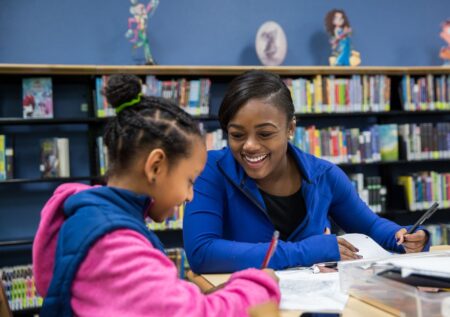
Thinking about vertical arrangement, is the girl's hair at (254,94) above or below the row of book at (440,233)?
above

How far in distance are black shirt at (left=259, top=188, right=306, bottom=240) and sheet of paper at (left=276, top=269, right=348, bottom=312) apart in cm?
33

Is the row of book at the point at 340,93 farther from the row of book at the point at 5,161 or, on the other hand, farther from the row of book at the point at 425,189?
the row of book at the point at 5,161

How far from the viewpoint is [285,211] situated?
156 centimetres

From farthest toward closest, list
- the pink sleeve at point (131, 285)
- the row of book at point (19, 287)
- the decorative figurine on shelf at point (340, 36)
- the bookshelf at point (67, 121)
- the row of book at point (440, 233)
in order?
the row of book at point (440, 233), the decorative figurine on shelf at point (340, 36), the bookshelf at point (67, 121), the row of book at point (19, 287), the pink sleeve at point (131, 285)

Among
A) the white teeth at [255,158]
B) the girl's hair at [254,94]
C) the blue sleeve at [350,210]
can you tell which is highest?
the girl's hair at [254,94]

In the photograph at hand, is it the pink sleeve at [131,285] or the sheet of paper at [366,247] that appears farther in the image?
the sheet of paper at [366,247]

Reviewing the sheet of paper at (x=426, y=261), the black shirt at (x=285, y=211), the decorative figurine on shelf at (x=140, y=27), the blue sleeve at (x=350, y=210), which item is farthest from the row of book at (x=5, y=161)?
the sheet of paper at (x=426, y=261)

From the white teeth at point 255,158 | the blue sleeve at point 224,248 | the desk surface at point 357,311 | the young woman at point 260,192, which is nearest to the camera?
the desk surface at point 357,311

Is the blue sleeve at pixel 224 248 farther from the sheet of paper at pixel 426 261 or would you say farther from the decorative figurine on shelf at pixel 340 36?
the decorative figurine on shelf at pixel 340 36

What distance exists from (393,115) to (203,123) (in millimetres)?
1529

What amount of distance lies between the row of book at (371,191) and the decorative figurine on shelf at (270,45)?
1.07 m

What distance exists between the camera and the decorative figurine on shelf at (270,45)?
11.5ft

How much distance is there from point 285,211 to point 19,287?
2152 millimetres

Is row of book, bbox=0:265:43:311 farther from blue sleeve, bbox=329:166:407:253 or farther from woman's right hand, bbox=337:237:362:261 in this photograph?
woman's right hand, bbox=337:237:362:261
